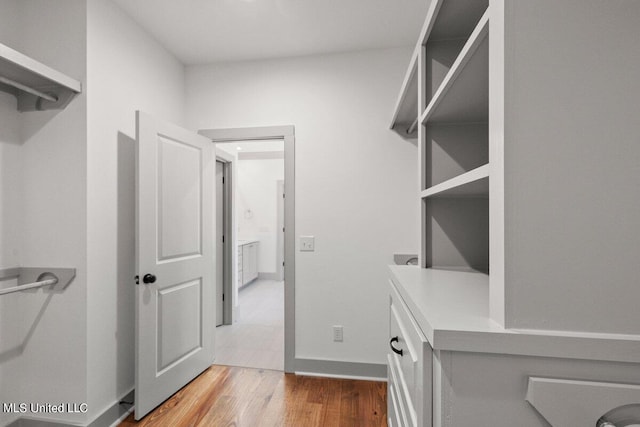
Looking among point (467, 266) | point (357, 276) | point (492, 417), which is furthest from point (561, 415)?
point (357, 276)

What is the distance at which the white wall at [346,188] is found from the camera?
7.77 ft

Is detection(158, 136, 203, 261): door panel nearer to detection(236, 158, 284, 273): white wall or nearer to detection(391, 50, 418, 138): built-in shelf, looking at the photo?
detection(391, 50, 418, 138): built-in shelf

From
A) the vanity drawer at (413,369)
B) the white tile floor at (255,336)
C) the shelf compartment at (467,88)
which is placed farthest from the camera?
the white tile floor at (255,336)

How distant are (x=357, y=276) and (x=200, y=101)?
6.67 feet

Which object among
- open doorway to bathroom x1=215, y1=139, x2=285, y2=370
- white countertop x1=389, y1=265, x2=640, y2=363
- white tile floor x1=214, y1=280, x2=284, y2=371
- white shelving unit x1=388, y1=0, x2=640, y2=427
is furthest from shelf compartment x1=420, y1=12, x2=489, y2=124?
open doorway to bathroom x1=215, y1=139, x2=285, y2=370

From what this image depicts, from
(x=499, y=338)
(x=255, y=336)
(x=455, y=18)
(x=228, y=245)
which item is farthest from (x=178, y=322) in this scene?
(x=455, y=18)

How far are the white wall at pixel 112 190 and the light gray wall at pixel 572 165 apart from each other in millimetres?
2028

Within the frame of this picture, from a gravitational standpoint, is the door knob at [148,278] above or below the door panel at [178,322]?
above

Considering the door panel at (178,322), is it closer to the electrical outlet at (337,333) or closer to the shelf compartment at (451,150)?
the electrical outlet at (337,333)

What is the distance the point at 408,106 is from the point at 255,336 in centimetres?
270

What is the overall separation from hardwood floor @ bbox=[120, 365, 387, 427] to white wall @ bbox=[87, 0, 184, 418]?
1.35 ft

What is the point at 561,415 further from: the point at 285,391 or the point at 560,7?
the point at 285,391

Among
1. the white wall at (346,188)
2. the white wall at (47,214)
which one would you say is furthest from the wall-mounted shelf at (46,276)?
the white wall at (346,188)

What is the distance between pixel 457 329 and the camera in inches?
23.0
